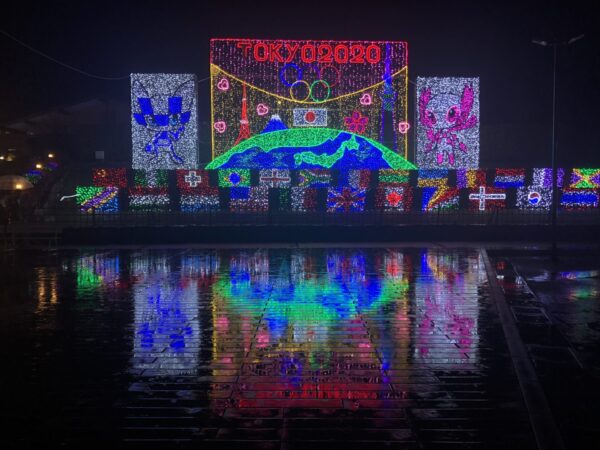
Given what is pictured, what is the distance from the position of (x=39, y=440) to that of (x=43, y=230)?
19.0 m

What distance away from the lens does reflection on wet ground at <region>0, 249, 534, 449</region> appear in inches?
182

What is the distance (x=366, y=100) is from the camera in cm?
3192

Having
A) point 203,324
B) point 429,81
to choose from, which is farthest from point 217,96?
point 203,324

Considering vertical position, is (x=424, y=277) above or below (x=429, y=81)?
below

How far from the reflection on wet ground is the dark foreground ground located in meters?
0.02

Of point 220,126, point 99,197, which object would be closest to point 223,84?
point 220,126

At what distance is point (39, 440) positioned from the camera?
14.6ft

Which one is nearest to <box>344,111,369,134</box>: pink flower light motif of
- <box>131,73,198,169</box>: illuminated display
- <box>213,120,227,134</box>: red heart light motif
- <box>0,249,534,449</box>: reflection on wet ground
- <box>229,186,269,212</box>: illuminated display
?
<box>229,186,269,212</box>: illuminated display

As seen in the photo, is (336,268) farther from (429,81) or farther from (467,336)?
(429,81)

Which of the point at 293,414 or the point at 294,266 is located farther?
the point at 294,266

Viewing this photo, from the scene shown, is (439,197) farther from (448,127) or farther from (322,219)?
(322,219)

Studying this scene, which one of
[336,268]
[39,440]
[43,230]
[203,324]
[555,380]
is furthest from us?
[43,230]

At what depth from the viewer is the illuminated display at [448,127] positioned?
3222 cm

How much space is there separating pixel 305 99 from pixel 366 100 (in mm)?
3166
